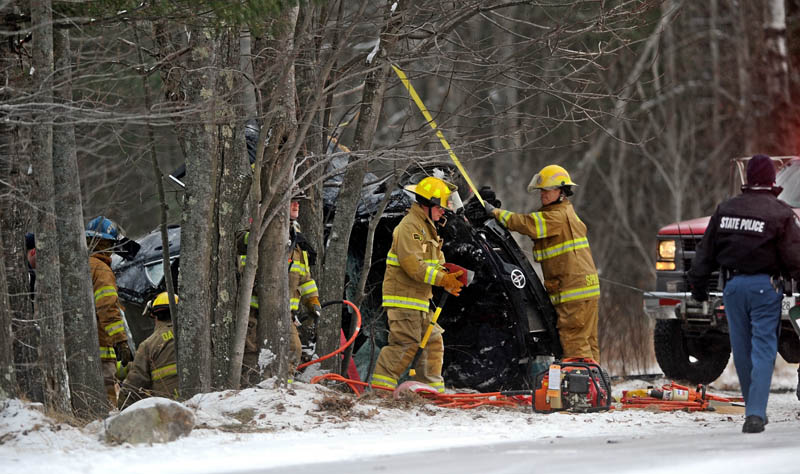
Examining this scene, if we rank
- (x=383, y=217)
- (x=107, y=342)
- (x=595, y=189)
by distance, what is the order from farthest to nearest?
(x=595, y=189) → (x=383, y=217) → (x=107, y=342)

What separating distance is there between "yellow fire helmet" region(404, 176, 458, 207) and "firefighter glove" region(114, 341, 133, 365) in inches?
117

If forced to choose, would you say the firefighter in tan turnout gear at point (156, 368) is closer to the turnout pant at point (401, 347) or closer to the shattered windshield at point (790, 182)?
the turnout pant at point (401, 347)

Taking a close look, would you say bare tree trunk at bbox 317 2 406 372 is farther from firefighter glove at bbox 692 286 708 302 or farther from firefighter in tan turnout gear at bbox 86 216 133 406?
firefighter glove at bbox 692 286 708 302

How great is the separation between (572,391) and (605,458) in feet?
8.42

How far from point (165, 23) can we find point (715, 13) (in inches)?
947

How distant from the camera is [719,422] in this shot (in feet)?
27.4

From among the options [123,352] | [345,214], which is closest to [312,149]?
[345,214]

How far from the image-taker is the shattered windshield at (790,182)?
35.5ft

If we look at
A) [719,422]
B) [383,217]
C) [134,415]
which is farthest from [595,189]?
[134,415]

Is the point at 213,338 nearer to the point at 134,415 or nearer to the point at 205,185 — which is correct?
the point at 205,185

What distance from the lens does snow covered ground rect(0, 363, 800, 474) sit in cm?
617

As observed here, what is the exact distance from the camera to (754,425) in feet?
24.4

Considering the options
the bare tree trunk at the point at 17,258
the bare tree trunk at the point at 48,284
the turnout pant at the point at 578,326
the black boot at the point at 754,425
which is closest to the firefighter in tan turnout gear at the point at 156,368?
the bare tree trunk at the point at 17,258

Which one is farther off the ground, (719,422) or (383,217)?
(383,217)
